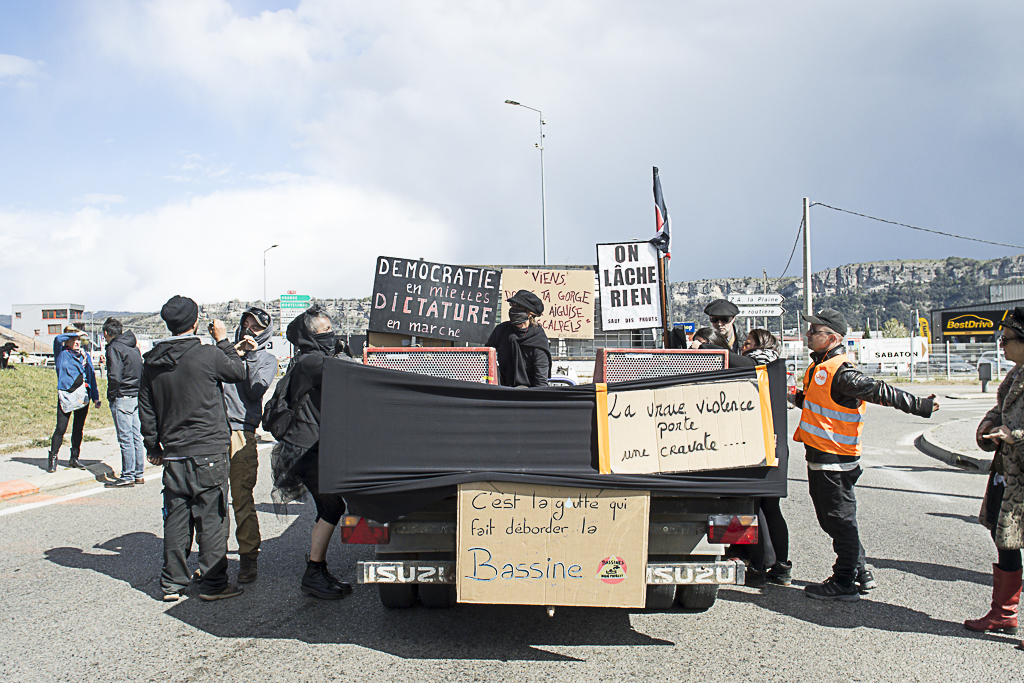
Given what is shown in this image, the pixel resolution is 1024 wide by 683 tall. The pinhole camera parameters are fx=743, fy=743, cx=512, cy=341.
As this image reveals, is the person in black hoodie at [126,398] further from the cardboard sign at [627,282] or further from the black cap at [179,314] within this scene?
the cardboard sign at [627,282]

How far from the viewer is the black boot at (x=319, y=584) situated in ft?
15.6

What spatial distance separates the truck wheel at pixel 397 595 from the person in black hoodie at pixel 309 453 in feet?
1.70

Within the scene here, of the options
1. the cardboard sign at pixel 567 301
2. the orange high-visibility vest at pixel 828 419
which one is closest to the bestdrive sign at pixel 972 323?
the cardboard sign at pixel 567 301

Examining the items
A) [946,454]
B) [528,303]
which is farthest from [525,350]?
[946,454]

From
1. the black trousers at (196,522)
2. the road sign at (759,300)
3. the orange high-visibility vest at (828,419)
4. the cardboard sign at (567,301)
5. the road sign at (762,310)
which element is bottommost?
the black trousers at (196,522)

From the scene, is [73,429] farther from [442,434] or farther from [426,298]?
[442,434]

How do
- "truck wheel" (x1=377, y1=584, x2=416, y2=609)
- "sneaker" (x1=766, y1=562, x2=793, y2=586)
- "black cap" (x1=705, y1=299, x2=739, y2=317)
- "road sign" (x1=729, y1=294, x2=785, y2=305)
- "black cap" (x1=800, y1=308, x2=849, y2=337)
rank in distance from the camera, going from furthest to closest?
1. "road sign" (x1=729, y1=294, x2=785, y2=305)
2. "black cap" (x1=705, y1=299, x2=739, y2=317)
3. "sneaker" (x1=766, y1=562, x2=793, y2=586)
4. "black cap" (x1=800, y1=308, x2=849, y2=337)
5. "truck wheel" (x1=377, y1=584, x2=416, y2=609)

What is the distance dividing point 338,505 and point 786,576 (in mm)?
3083

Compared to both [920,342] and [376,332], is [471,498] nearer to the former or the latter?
[376,332]

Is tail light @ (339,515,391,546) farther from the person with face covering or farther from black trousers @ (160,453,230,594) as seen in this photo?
the person with face covering

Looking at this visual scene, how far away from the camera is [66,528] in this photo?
22.6ft

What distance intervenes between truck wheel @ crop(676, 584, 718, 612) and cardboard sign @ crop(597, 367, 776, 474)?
105 cm

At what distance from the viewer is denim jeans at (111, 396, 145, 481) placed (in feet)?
29.1

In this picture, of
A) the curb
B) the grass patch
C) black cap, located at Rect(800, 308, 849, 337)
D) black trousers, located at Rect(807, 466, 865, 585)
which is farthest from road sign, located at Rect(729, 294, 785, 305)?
black trousers, located at Rect(807, 466, 865, 585)
